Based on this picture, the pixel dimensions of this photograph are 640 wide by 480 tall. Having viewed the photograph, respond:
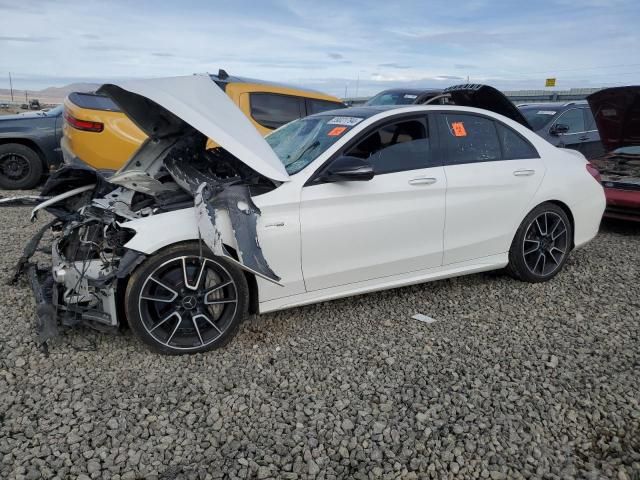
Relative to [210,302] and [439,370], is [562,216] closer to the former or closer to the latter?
[439,370]

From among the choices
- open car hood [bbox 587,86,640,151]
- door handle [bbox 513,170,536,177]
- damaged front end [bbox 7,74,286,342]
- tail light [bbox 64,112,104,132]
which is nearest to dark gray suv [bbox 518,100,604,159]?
open car hood [bbox 587,86,640,151]

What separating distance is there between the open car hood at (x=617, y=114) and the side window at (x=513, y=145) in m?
2.73

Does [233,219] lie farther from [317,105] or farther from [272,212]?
[317,105]

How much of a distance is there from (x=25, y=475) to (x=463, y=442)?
2.07 metres

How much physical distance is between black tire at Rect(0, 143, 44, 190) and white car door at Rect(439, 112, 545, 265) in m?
6.88

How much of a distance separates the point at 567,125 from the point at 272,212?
7.11 m

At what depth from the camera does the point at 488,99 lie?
539 cm

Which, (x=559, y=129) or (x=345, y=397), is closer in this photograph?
(x=345, y=397)

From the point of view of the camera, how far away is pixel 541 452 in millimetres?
2480

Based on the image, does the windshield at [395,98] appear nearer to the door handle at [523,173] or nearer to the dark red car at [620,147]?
the dark red car at [620,147]

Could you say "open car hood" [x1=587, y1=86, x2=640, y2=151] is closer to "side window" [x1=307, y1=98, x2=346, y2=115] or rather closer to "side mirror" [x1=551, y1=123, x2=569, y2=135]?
"side mirror" [x1=551, y1=123, x2=569, y2=135]

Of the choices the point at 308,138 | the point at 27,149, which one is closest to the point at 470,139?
the point at 308,138

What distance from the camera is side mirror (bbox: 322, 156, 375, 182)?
11.2ft

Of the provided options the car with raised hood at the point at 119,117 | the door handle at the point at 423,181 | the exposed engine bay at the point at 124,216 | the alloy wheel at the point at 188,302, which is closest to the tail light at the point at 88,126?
the car with raised hood at the point at 119,117
